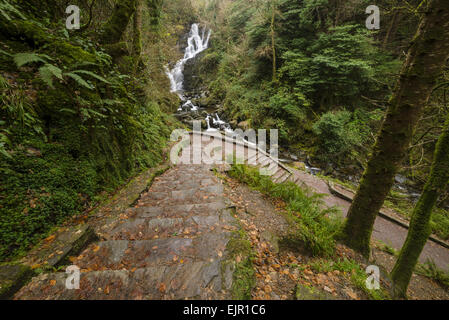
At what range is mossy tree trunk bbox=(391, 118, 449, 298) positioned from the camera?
2.98m

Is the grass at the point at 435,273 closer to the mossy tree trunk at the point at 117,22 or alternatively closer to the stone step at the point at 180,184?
the stone step at the point at 180,184

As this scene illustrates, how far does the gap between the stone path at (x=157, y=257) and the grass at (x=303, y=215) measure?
60.3 inches

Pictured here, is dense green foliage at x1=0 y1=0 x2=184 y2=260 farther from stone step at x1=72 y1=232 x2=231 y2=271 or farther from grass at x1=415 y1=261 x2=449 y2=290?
grass at x1=415 y1=261 x2=449 y2=290

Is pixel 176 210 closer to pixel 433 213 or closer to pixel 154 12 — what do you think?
pixel 433 213

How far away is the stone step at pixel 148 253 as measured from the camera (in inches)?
88.1

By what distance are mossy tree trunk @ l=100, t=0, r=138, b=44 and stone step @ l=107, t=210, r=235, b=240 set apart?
4625mm

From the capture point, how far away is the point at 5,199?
2.10 m

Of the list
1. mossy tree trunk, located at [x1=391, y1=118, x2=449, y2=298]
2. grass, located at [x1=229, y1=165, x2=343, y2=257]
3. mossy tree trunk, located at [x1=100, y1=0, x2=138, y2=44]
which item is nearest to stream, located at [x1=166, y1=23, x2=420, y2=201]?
grass, located at [x1=229, y1=165, x2=343, y2=257]

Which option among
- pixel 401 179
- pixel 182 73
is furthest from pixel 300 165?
pixel 182 73

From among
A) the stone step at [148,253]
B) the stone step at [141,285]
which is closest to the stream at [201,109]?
the stone step at [148,253]

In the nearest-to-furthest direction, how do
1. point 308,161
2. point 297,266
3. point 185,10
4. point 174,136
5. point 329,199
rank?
point 297,266 < point 329,199 < point 174,136 < point 308,161 < point 185,10
